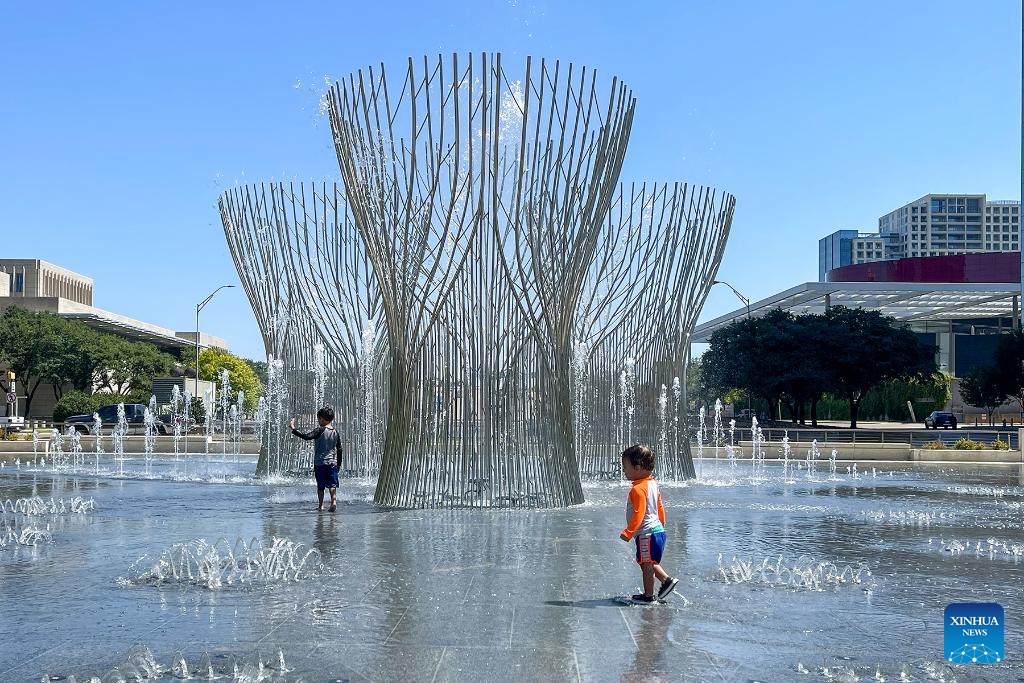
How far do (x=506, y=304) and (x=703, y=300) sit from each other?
6.51 meters

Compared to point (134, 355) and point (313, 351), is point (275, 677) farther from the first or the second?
point (134, 355)

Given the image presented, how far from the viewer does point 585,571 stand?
831 centimetres

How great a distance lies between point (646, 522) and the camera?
6.86 meters

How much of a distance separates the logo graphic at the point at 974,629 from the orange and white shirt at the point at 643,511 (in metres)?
2.31

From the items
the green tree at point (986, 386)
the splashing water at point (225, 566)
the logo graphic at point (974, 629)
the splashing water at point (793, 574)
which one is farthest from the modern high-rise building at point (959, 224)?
the logo graphic at point (974, 629)

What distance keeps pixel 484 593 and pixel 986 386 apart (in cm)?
4815

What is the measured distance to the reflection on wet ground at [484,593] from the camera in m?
5.49

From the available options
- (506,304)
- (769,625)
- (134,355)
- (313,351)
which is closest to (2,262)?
(134,355)

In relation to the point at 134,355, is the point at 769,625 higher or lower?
lower

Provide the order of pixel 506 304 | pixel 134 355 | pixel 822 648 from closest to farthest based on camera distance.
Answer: pixel 822 648
pixel 506 304
pixel 134 355

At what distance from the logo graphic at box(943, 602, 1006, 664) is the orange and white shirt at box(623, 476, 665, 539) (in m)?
2.31

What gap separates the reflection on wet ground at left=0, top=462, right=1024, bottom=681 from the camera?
18.0ft

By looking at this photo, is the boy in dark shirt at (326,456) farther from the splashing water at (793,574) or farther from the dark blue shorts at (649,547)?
the dark blue shorts at (649,547)

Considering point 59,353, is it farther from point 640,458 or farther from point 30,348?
point 640,458
